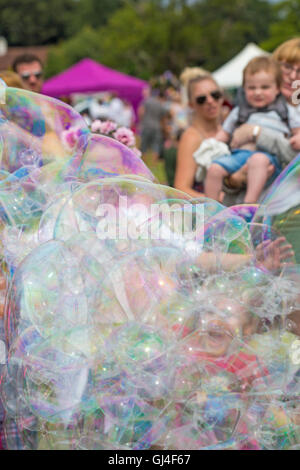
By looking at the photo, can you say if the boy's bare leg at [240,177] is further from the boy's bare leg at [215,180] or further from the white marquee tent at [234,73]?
the white marquee tent at [234,73]

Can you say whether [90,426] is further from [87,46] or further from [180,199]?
[87,46]

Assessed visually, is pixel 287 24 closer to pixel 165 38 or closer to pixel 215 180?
pixel 165 38

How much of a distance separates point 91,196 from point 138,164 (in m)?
0.50

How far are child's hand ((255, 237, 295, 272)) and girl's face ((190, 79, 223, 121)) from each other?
6.88 ft

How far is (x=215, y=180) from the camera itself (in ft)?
12.3

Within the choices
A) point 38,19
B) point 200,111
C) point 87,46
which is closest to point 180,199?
point 200,111

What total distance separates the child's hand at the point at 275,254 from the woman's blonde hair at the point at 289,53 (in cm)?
183

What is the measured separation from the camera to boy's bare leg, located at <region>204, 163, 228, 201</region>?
12.2ft

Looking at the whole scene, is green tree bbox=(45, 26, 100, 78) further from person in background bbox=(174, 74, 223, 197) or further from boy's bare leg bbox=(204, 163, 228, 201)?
boy's bare leg bbox=(204, 163, 228, 201)

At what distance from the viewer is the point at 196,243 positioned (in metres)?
2.15

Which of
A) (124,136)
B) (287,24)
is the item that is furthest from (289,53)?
(287,24)

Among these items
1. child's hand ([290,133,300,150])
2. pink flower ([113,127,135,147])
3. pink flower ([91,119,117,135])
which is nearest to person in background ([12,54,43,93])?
pink flower ([91,119,117,135])

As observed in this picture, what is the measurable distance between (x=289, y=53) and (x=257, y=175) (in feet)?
2.55

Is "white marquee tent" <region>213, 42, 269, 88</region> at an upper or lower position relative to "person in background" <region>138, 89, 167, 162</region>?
upper
